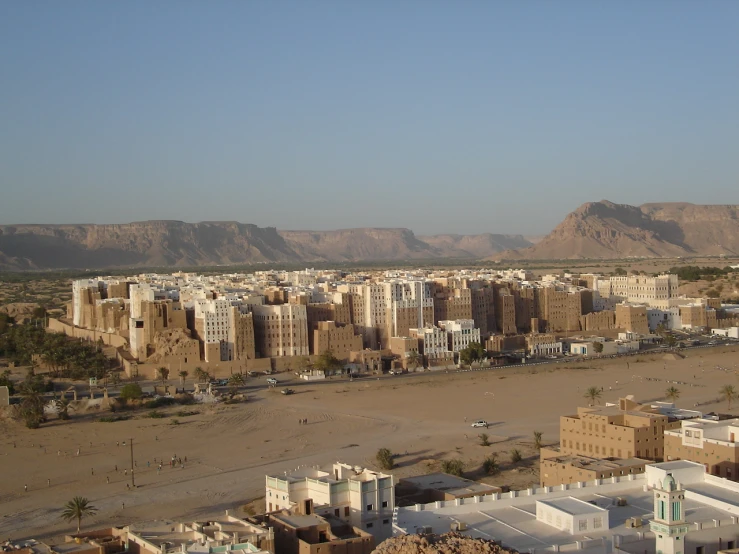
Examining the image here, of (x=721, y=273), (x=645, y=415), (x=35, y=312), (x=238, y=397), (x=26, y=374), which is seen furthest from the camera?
(x=721, y=273)

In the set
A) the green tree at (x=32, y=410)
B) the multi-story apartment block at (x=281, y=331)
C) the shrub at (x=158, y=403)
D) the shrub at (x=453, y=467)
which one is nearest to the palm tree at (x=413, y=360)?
the multi-story apartment block at (x=281, y=331)

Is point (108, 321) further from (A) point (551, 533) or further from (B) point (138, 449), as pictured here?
(A) point (551, 533)

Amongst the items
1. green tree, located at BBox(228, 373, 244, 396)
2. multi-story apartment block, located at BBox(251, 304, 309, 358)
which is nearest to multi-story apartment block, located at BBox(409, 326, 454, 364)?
multi-story apartment block, located at BBox(251, 304, 309, 358)

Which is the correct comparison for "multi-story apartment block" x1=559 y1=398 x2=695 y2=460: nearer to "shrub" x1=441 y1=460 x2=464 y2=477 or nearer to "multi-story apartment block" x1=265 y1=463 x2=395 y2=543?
"shrub" x1=441 y1=460 x2=464 y2=477

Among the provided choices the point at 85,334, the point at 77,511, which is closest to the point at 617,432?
the point at 77,511

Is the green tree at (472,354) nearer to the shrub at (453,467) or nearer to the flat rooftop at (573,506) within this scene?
the shrub at (453,467)

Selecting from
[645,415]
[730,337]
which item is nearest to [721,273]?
[730,337]
